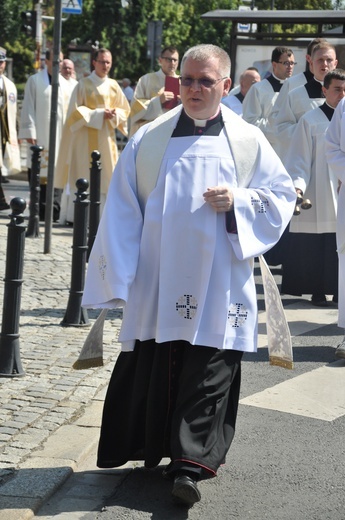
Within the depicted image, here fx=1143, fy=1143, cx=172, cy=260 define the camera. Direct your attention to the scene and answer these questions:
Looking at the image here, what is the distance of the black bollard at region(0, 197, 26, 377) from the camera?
22.1 feet

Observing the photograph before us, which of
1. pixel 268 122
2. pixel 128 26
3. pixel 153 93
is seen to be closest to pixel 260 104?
pixel 268 122

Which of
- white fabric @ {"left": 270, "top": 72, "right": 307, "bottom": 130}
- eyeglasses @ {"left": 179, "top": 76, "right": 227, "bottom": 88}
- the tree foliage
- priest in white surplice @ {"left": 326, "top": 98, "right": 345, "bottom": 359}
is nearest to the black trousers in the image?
eyeglasses @ {"left": 179, "top": 76, "right": 227, "bottom": 88}

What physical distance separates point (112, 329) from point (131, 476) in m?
3.39

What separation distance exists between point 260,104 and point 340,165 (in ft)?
18.4

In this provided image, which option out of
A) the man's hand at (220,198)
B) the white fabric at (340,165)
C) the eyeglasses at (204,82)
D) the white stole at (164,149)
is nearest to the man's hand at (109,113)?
the white fabric at (340,165)

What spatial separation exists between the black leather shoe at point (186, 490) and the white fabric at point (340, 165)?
3.43 meters

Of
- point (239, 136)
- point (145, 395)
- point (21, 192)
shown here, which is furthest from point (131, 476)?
point (21, 192)

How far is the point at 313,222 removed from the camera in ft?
33.6

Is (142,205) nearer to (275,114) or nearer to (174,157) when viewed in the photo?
(174,157)

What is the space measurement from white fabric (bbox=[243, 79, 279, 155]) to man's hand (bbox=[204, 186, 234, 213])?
847 cm

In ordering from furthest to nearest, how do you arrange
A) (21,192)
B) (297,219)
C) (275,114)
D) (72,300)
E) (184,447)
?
(21,192), (275,114), (297,219), (72,300), (184,447)

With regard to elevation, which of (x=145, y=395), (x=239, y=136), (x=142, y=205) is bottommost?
(x=145, y=395)

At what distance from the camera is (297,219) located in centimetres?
1027

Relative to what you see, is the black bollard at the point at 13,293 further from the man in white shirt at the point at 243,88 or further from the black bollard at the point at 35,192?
the man in white shirt at the point at 243,88
